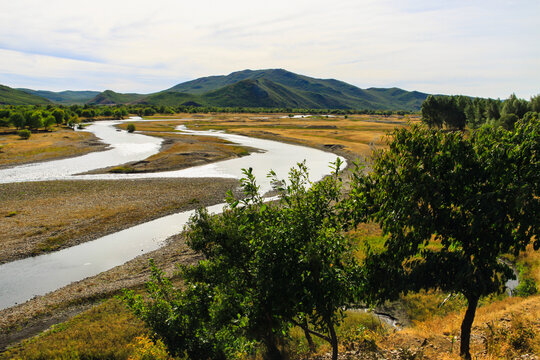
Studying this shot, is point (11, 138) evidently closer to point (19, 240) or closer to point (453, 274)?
point (19, 240)

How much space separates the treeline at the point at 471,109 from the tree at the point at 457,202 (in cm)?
9556

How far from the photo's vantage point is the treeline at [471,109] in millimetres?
97688

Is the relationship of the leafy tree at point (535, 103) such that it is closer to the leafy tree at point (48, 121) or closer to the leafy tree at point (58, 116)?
the leafy tree at point (48, 121)

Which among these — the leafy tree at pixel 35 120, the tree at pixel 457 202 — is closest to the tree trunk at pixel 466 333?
the tree at pixel 457 202

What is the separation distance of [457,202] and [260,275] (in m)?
8.70

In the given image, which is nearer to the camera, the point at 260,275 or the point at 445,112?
the point at 260,275

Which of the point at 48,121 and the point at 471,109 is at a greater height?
the point at 471,109

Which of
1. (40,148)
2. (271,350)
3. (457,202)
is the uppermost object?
(457,202)

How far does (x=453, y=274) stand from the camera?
1352cm

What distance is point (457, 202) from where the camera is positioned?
13219 millimetres

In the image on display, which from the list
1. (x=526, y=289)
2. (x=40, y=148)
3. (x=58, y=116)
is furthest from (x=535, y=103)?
(x=58, y=116)

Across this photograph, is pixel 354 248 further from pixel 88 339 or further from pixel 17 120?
pixel 17 120

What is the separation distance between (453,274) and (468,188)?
3.72 metres

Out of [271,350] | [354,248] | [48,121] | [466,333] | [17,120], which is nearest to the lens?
[354,248]
